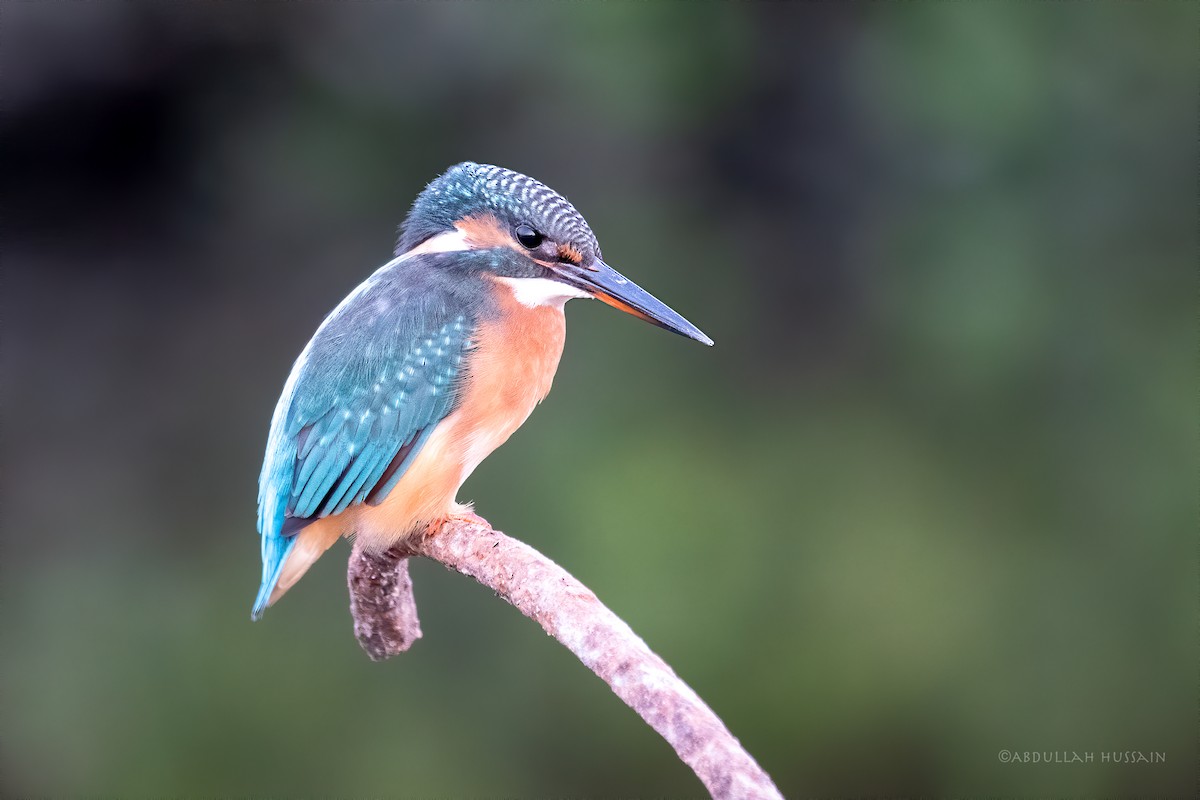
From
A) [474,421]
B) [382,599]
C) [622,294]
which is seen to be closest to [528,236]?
[622,294]

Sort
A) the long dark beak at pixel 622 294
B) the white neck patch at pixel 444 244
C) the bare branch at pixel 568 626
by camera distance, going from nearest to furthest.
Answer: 1. the bare branch at pixel 568 626
2. the long dark beak at pixel 622 294
3. the white neck patch at pixel 444 244

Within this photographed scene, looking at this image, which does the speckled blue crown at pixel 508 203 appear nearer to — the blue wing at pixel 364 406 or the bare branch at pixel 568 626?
the blue wing at pixel 364 406

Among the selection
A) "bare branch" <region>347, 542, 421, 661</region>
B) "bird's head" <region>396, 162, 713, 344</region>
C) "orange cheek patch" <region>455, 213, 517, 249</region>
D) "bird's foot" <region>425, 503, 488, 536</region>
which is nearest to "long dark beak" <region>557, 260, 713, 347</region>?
"bird's head" <region>396, 162, 713, 344</region>

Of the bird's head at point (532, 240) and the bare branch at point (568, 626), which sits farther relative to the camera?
the bird's head at point (532, 240)

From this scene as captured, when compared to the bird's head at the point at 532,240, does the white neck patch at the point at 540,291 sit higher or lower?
lower

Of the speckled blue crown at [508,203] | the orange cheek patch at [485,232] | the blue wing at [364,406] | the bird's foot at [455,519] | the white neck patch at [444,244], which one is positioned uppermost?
the speckled blue crown at [508,203]

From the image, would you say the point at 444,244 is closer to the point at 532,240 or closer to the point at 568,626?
the point at 532,240

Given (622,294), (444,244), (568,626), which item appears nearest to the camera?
(568,626)

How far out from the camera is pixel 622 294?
1656mm

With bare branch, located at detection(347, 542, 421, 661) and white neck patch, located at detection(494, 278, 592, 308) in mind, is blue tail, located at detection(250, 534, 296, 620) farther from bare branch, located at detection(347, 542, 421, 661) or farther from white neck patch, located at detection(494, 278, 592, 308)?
white neck patch, located at detection(494, 278, 592, 308)

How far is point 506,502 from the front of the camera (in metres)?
2.79

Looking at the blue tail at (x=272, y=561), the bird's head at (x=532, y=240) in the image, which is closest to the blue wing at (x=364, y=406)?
the blue tail at (x=272, y=561)

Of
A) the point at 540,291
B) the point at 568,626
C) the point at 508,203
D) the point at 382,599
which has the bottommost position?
the point at 382,599

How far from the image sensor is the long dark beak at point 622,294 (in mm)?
1659
